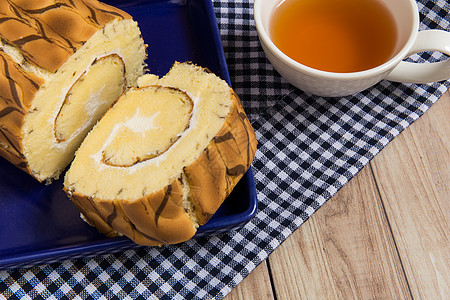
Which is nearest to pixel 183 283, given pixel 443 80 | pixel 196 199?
pixel 196 199

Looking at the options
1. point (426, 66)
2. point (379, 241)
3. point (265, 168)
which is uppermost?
point (426, 66)

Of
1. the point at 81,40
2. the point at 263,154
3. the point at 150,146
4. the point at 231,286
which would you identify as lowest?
the point at 231,286

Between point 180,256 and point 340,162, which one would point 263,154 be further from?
point 180,256

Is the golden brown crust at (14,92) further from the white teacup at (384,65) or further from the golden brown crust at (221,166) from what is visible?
the white teacup at (384,65)

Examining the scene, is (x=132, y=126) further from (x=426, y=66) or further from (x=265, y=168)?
(x=426, y=66)

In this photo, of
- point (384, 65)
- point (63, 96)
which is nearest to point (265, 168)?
point (384, 65)

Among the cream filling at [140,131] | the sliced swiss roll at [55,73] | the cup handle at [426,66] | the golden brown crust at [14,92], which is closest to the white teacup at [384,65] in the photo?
the cup handle at [426,66]
